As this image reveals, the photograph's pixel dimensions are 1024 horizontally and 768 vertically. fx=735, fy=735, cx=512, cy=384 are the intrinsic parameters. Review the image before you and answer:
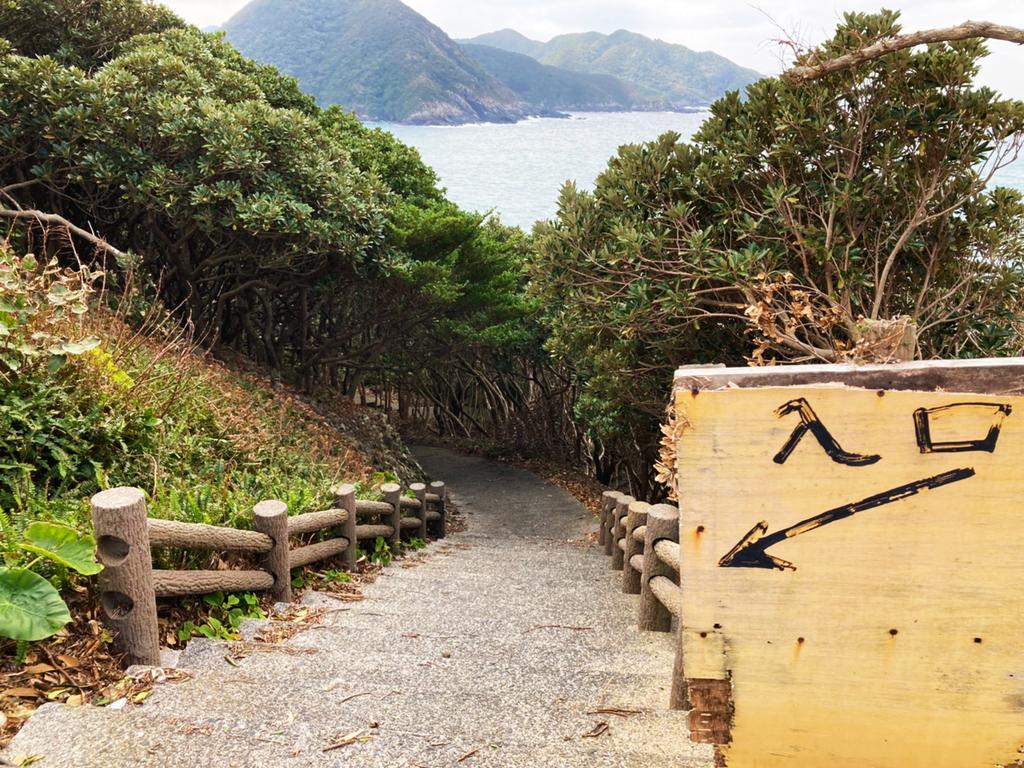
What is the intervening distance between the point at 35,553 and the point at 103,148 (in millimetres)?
7251

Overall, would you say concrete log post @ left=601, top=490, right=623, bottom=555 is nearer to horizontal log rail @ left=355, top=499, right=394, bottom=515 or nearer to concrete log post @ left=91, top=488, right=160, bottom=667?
horizontal log rail @ left=355, top=499, right=394, bottom=515

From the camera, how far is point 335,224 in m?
9.67

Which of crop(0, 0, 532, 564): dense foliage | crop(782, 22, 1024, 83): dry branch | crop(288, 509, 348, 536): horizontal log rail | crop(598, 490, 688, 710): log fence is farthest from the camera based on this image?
crop(288, 509, 348, 536): horizontal log rail

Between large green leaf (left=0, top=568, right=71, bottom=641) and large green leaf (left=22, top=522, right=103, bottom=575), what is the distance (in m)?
0.14

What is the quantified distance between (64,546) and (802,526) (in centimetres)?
265

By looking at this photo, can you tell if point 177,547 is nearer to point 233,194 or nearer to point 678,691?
point 678,691

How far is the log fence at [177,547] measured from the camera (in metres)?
2.94

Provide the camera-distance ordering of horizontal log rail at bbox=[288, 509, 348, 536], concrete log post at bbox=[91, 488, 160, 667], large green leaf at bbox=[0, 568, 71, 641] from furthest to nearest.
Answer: horizontal log rail at bbox=[288, 509, 348, 536]
concrete log post at bbox=[91, 488, 160, 667]
large green leaf at bbox=[0, 568, 71, 641]

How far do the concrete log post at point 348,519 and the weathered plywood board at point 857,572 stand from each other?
3857 millimetres

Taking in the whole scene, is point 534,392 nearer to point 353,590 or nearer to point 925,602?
point 353,590

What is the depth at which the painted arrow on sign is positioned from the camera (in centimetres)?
171

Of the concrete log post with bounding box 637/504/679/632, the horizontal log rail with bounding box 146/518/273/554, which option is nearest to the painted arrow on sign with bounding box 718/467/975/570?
the concrete log post with bounding box 637/504/679/632

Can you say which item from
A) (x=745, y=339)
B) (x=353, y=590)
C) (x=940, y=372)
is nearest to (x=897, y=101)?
(x=745, y=339)

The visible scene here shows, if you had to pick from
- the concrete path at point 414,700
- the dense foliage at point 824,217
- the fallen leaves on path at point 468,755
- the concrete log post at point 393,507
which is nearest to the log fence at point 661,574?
the concrete path at point 414,700
